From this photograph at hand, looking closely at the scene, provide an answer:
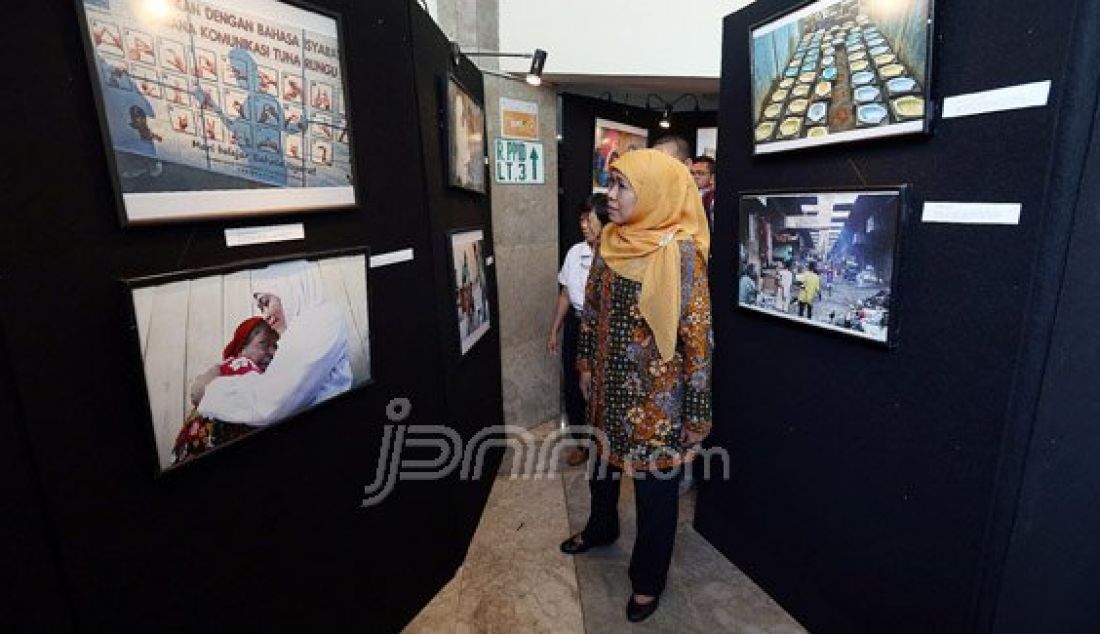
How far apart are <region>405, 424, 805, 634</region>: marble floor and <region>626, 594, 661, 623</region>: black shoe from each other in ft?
0.07

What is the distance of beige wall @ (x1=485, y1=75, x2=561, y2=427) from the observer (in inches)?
135

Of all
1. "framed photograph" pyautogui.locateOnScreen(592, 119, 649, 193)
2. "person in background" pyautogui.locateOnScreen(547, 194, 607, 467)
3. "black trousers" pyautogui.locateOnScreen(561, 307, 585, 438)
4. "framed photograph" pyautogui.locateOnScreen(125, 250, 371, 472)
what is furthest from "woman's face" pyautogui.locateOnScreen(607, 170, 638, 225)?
"framed photograph" pyautogui.locateOnScreen(592, 119, 649, 193)

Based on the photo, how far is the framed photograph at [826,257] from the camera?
1.55 m

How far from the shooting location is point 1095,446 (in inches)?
57.5

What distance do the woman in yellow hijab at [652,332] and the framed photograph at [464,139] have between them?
0.78 metres

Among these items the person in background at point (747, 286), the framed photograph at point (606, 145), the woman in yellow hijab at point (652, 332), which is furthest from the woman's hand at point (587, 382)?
the framed photograph at point (606, 145)

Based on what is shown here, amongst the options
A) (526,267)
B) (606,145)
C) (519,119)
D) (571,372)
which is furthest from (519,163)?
(571,372)

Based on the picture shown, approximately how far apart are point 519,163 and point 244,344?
2511 millimetres

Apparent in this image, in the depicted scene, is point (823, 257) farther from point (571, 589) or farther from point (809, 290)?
point (571, 589)

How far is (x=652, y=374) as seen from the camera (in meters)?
1.90

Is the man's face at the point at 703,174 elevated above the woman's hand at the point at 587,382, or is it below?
above

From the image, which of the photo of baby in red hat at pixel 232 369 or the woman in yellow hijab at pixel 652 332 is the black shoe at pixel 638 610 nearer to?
the woman in yellow hijab at pixel 652 332

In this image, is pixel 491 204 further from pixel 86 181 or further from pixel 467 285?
pixel 86 181

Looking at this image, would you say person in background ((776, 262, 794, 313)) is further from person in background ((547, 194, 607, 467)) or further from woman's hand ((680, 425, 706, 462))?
person in background ((547, 194, 607, 467))
